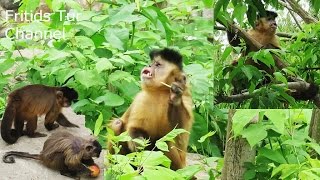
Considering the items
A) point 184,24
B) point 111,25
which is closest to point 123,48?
point 111,25

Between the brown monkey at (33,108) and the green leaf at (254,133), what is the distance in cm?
47

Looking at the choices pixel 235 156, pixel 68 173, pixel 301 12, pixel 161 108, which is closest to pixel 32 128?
pixel 68 173

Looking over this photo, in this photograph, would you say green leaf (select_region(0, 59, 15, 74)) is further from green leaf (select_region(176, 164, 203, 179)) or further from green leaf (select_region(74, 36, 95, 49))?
green leaf (select_region(176, 164, 203, 179))

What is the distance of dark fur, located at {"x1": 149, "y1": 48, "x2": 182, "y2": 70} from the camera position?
4.50 ft

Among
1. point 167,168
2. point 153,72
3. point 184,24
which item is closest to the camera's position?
point 167,168

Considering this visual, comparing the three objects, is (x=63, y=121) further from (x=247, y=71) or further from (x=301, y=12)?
(x=301, y=12)

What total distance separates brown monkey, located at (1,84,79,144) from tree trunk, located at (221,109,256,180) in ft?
1.42

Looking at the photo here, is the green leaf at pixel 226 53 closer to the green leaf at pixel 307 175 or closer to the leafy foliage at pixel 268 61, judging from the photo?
the leafy foliage at pixel 268 61

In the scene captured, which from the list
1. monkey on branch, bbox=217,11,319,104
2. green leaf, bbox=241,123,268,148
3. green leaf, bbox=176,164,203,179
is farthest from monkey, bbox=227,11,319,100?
green leaf, bbox=176,164,203,179

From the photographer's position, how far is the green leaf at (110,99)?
1428 mm

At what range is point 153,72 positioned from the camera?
4.52ft

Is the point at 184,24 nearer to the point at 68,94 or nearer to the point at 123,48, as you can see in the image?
the point at 123,48

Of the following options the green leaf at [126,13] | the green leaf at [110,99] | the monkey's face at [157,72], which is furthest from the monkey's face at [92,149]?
the green leaf at [126,13]

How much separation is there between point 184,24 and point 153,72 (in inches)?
7.4
